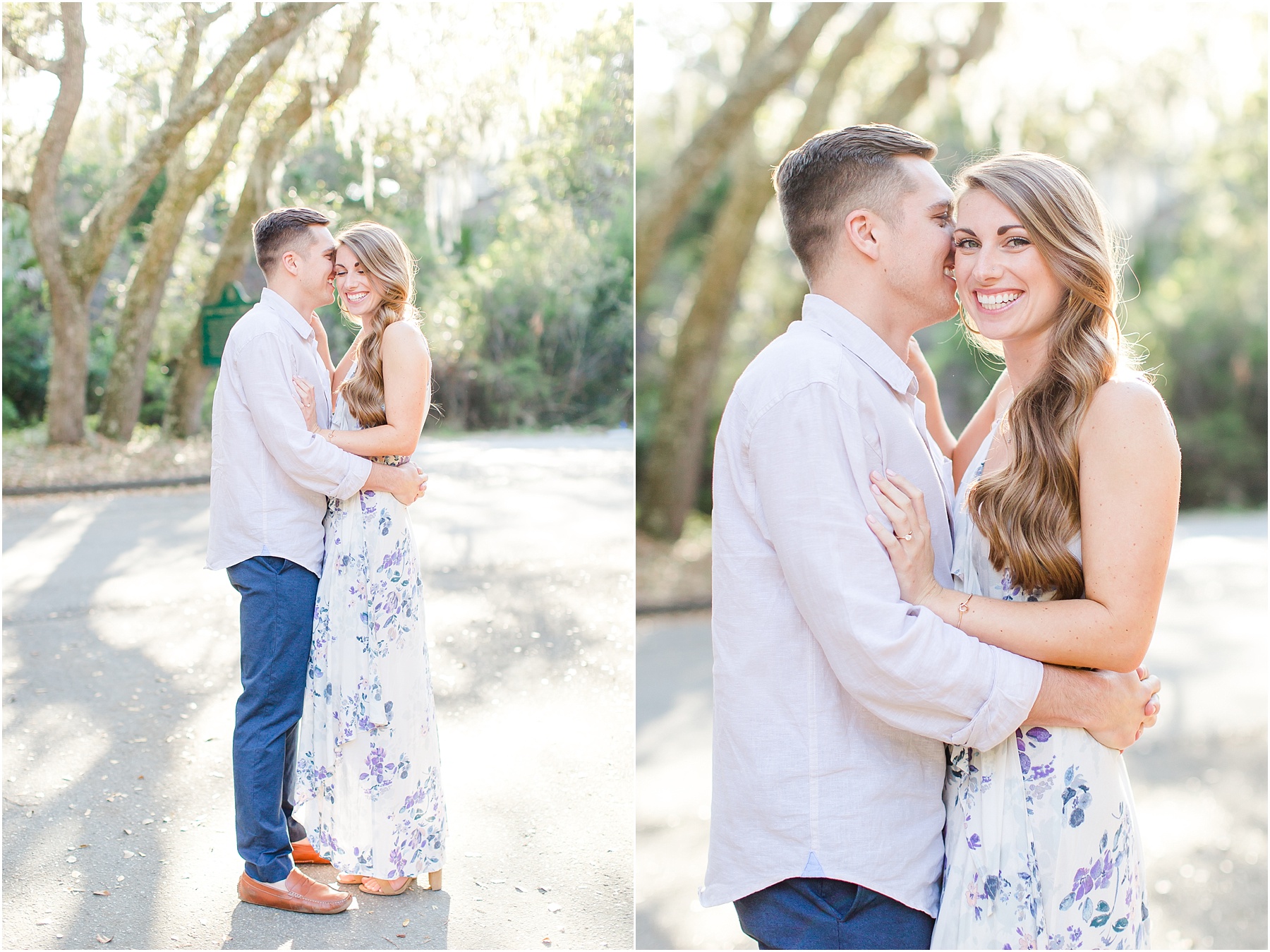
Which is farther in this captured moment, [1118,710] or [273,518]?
[273,518]

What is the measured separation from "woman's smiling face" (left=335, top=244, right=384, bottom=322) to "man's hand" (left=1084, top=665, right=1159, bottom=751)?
6.22 ft

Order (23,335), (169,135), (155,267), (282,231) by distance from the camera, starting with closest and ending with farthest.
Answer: (282,231)
(169,135)
(155,267)
(23,335)

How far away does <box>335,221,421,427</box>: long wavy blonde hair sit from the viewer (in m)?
2.59

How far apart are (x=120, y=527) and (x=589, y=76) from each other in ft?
12.3

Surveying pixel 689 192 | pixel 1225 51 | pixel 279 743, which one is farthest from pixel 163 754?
pixel 1225 51

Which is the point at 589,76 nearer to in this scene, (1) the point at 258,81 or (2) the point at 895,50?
(1) the point at 258,81

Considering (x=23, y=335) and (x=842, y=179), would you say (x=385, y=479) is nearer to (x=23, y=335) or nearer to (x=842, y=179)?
(x=842, y=179)

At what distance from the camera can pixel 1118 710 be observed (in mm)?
1516

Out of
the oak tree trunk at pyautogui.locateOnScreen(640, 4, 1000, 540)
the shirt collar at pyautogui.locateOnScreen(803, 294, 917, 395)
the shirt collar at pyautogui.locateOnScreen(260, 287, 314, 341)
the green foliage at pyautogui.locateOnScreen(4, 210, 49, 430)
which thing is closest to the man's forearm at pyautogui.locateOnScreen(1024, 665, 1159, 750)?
the shirt collar at pyautogui.locateOnScreen(803, 294, 917, 395)

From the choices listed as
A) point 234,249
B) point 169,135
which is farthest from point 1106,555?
point 234,249

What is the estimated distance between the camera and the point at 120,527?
5.96 m

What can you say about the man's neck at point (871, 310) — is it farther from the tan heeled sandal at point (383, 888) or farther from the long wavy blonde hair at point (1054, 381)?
the tan heeled sandal at point (383, 888)

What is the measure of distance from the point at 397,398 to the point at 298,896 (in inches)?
49.7

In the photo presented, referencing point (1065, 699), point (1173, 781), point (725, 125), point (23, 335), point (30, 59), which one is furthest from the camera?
point (725, 125)
